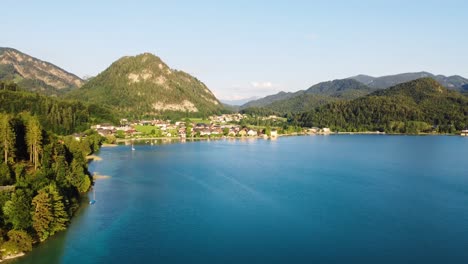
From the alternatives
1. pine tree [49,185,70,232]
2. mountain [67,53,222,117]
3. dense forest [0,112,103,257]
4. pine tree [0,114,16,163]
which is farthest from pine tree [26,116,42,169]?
mountain [67,53,222,117]

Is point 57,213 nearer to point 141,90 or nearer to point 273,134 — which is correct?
point 273,134

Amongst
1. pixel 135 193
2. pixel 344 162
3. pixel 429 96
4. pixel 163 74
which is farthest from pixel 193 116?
pixel 135 193

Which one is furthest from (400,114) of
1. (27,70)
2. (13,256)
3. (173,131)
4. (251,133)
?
(27,70)

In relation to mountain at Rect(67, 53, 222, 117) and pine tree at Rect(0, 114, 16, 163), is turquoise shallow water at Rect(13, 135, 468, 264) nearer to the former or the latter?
pine tree at Rect(0, 114, 16, 163)

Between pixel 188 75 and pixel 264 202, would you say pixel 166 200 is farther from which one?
pixel 188 75

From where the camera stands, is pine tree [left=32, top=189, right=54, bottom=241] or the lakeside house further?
the lakeside house

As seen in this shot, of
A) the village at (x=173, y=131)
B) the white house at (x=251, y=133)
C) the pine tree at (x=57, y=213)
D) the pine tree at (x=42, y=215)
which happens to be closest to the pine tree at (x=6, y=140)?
the pine tree at (x=57, y=213)

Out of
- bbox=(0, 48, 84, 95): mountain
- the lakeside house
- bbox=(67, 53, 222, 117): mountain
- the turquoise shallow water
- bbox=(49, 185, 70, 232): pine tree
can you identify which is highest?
bbox=(0, 48, 84, 95): mountain
